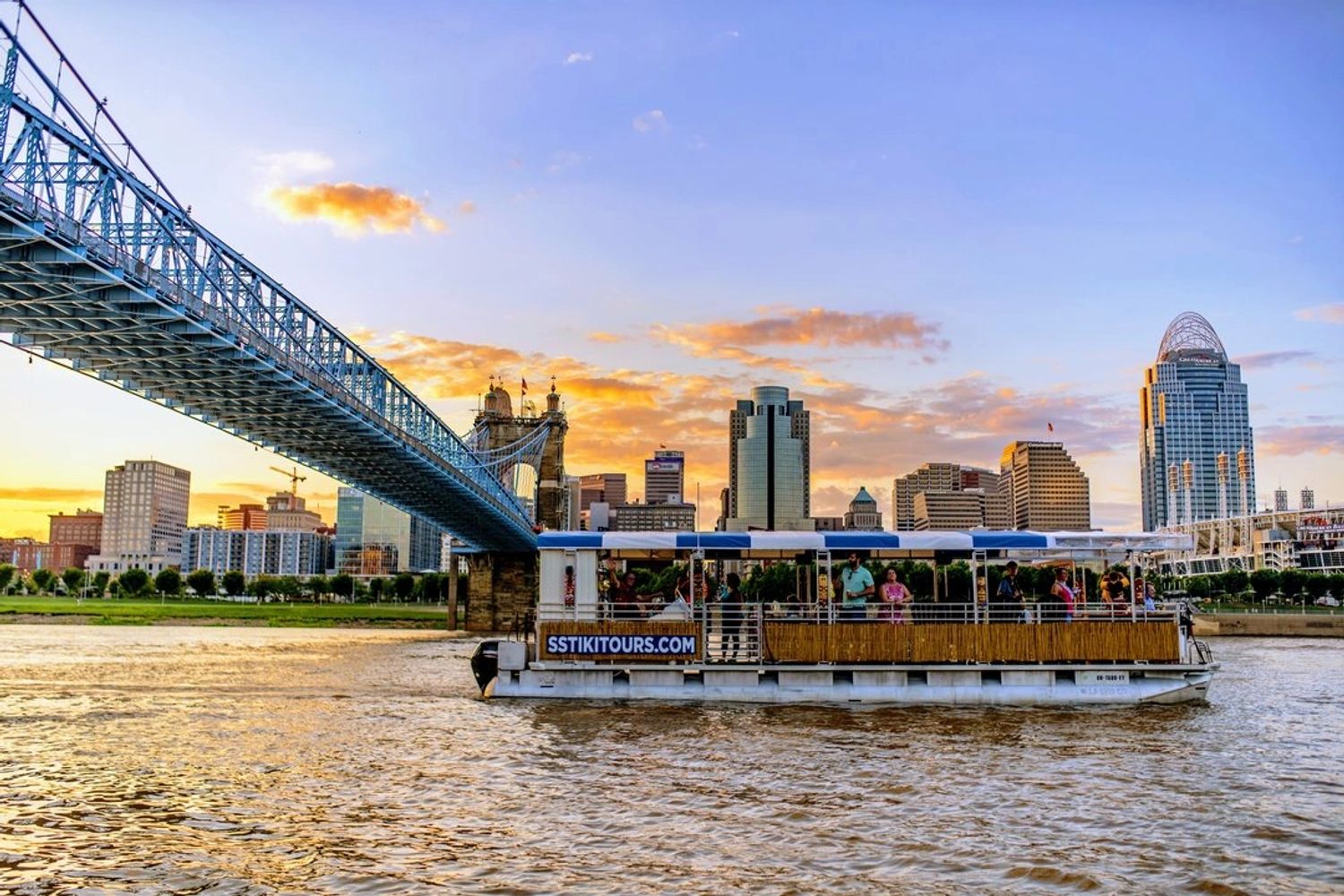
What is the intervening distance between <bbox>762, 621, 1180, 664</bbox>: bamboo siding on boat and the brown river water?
1362mm

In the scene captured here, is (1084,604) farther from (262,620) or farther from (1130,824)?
(262,620)

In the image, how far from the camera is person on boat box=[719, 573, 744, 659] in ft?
84.2

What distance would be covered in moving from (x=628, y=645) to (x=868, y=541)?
5.69 m

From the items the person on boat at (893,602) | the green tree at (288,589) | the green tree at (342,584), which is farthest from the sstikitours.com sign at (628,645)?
the green tree at (342,584)

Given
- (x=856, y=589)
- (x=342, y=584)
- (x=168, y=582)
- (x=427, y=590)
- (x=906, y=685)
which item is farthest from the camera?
(x=427, y=590)

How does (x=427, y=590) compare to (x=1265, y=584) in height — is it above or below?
below

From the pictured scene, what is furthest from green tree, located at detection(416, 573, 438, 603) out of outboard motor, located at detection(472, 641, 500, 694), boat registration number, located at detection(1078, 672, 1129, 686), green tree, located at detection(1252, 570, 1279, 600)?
boat registration number, located at detection(1078, 672, 1129, 686)

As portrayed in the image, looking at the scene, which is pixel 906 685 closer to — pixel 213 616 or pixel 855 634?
pixel 855 634

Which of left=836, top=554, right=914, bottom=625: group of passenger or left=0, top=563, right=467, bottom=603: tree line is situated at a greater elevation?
left=836, top=554, right=914, bottom=625: group of passenger

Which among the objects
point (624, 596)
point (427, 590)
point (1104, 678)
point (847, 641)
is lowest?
point (427, 590)

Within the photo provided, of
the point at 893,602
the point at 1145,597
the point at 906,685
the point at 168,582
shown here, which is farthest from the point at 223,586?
the point at 1145,597

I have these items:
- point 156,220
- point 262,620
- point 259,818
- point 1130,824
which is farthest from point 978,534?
point 262,620

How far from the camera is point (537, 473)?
13400cm

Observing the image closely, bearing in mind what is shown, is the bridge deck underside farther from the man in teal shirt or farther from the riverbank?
the riverbank
